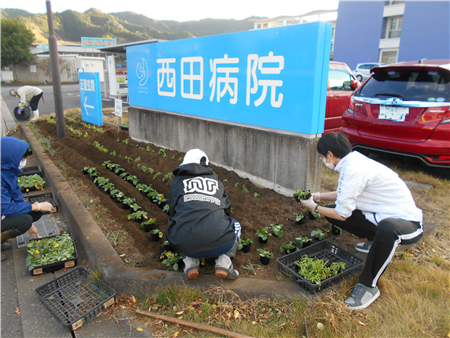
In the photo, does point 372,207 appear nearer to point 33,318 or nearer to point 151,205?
point 151,205

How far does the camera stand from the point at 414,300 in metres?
2.42

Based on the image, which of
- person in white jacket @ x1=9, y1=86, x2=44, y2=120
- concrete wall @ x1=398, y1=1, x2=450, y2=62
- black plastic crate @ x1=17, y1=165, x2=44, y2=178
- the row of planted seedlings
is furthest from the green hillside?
the row of planted seedlings

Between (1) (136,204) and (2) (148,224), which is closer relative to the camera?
(2) (148,224)

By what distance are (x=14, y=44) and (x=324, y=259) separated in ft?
150

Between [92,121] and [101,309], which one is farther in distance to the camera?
[92,121]

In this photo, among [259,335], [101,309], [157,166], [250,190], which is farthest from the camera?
[157,166]

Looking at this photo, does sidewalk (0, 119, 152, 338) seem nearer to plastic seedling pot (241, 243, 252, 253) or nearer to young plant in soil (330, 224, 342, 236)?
plastic seedling pot (241, 243, 252, 253)

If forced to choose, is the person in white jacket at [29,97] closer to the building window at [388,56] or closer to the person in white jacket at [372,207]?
the person in white jacket at [372,207]

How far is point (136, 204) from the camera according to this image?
14.0 feet

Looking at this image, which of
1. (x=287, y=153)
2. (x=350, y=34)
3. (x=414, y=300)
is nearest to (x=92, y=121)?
(x=287, y=153)

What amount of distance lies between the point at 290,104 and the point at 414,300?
8.36 ft

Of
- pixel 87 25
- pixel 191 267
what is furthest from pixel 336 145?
pixel 87 25

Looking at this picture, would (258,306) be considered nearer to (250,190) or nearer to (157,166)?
(250,190)

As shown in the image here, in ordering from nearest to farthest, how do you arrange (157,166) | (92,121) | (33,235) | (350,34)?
(33,235) → (157,166) → (92,121) → (350,34)
